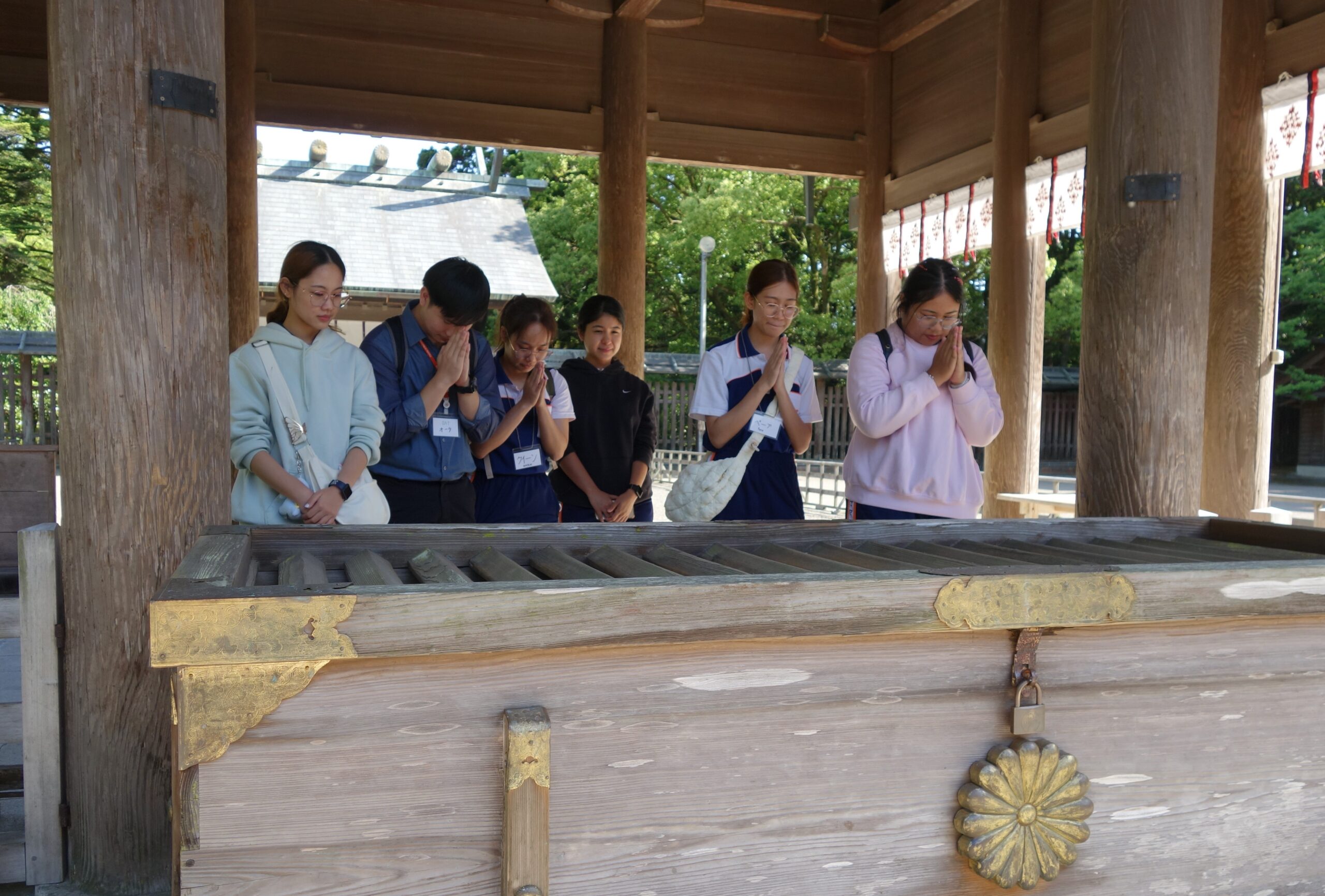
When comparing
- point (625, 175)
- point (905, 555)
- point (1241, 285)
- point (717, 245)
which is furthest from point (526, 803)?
point (717, 245)

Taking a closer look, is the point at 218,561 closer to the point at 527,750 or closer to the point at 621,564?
the point at 527,750

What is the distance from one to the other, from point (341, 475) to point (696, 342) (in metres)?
19.5

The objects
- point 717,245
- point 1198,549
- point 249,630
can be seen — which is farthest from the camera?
point 717,245

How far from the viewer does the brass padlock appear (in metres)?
1.80

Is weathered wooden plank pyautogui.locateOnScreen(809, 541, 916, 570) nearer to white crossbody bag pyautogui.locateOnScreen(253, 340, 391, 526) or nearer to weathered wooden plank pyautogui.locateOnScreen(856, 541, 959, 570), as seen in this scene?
weathered wooden plank pyautogui.locateOnScreen(856, 541, 959, 570)

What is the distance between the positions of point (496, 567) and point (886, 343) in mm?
1639

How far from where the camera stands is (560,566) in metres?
2.07

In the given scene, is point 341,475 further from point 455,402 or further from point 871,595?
point 871,595

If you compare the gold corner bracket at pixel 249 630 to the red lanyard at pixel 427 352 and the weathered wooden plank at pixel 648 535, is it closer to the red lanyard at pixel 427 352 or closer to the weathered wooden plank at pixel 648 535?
the weathered wooden plank at pixel 648 535

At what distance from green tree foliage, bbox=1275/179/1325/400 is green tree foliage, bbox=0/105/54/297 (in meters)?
19.8

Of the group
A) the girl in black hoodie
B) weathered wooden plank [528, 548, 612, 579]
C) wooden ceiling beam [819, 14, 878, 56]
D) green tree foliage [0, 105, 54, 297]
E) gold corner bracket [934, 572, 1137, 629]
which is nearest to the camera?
gold corner bracket [934, 572, 1137, 629]

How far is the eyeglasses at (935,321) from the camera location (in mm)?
3201

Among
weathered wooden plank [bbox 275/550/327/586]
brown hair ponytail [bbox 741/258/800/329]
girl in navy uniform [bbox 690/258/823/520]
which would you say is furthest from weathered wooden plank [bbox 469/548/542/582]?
brown hair ponytail [bbox 741/258/800/329]

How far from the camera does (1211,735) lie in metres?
1.95
